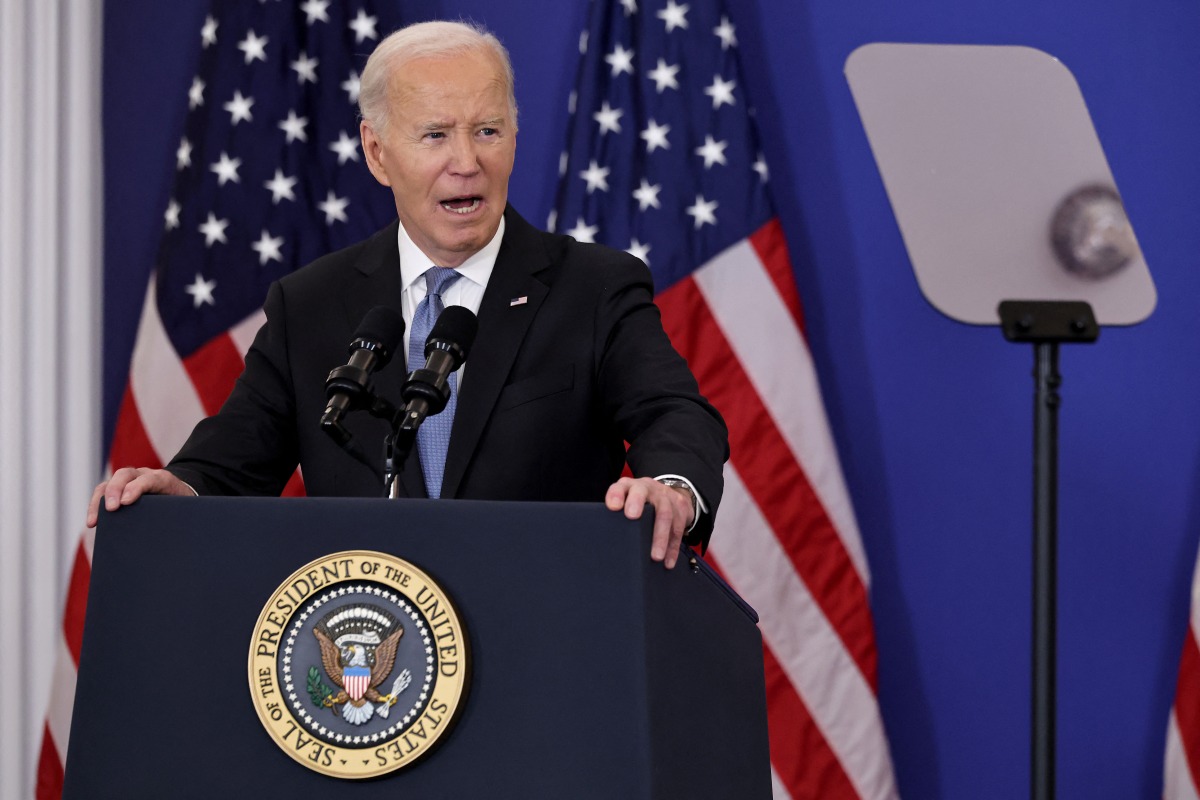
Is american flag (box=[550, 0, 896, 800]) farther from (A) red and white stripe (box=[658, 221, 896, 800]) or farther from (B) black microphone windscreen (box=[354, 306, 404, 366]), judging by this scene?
(B) black microphone windscreen (box=[354, 306, 404, 366])

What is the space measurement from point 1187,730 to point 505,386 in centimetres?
213

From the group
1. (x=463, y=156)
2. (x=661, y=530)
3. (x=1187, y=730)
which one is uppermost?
(x=463, y=156)

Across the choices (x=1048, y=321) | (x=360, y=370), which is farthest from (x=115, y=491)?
(x=1048, y=321)

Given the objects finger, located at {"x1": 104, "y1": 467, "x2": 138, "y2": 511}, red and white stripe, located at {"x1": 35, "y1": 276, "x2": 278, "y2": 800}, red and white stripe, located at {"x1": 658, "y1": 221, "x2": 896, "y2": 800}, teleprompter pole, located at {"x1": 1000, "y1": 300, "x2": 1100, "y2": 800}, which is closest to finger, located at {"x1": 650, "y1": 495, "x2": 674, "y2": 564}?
finger, located at {"x1": 104, "y1": 467, "x2": 138, "y2": 511}

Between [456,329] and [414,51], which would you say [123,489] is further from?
[414,51]

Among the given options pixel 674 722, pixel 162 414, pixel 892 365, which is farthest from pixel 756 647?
pixel 162 414

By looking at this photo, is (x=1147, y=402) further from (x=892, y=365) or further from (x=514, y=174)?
(x=514, y=174)

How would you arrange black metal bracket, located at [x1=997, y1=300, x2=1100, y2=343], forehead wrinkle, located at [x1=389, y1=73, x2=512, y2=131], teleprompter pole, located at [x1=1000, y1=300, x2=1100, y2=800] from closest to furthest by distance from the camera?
forehead wrinkle, located at [x1=389, y1=73, x2=512, y2=131] → teleprompter pole, located at [x1=1000, y1=300, x2=1100, y2=800] → black metal bracket, located at [x1=997, y1=300, x2=1100, y2=343]

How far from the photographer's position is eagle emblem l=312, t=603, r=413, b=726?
126 centimetres

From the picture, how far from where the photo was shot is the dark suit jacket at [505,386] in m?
1.87

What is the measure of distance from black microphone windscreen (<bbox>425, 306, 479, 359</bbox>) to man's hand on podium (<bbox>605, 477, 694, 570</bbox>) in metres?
0.30

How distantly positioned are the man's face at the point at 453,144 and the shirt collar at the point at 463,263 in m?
0.04

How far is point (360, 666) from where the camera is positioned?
4.13 feet

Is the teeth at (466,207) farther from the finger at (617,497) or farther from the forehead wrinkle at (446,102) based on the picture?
the finger at (617,497)
